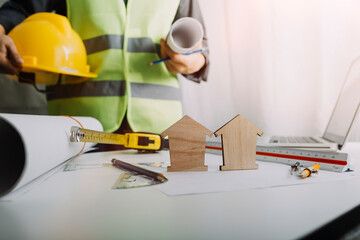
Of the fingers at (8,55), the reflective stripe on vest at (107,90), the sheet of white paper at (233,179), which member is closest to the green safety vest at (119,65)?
the reflective stripe on vest at (107,90)

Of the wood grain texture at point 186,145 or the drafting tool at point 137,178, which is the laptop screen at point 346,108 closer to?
the wood grain texture at point 186,145

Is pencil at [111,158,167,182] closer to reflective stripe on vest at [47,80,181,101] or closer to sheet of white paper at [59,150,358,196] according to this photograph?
sheet of white paper at [59,150,358,196]

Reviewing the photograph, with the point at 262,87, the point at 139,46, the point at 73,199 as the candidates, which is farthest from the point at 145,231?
the point at 262,87

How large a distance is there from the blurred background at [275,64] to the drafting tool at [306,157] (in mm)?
695

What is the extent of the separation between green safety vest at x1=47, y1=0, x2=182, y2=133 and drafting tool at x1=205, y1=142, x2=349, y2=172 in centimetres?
50

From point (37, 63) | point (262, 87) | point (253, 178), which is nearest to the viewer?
point (253, 178)

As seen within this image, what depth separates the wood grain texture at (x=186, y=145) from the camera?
506 millimetres

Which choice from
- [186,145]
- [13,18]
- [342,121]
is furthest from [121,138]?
[342,121]

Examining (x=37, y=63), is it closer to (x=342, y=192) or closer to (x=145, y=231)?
(x=145, y=231)

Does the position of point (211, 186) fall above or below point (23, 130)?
below

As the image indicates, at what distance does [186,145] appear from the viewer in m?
0.51

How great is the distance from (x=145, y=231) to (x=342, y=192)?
0.31 meters

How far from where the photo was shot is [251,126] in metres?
0.54

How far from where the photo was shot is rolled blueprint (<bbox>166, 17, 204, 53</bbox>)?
0.74m
